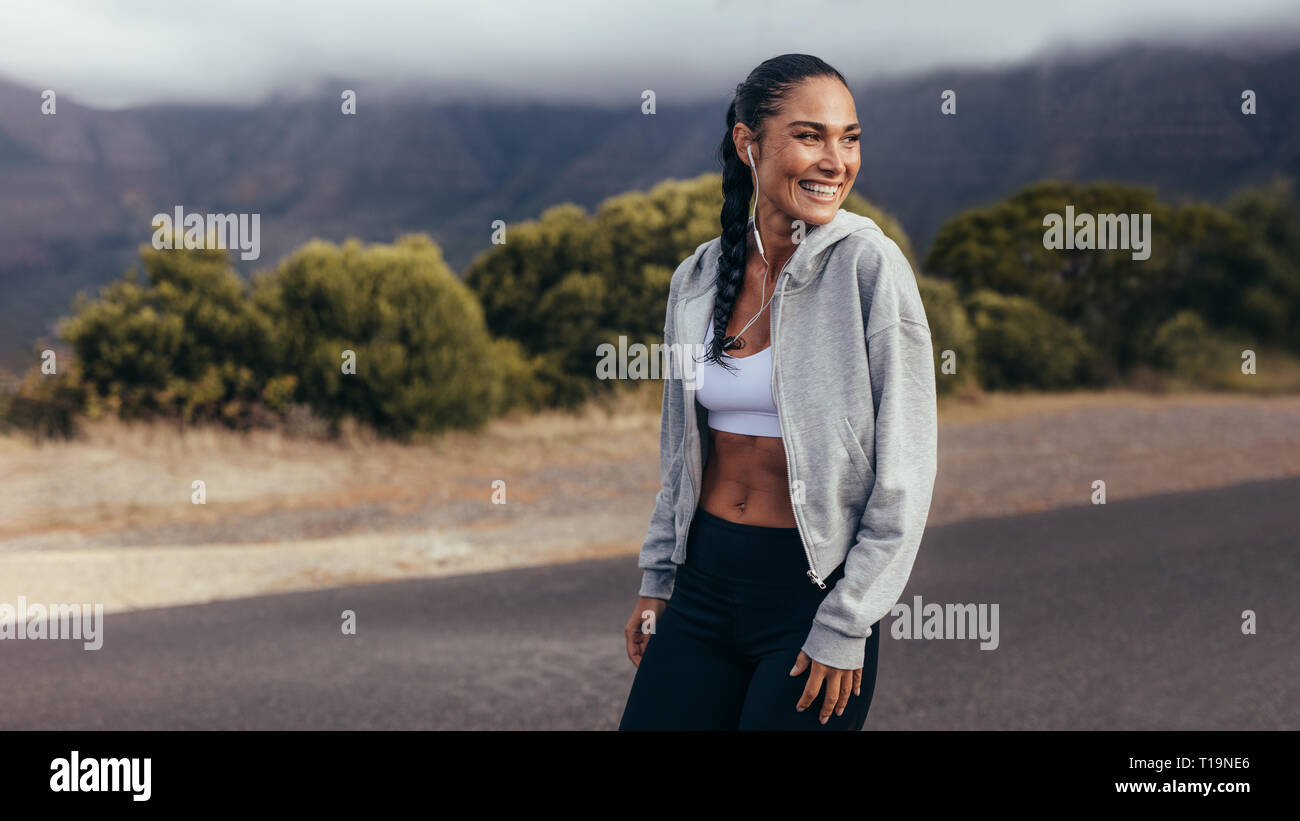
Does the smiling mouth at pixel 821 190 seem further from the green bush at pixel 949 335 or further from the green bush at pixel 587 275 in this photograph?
the green bush at pixel 949 335

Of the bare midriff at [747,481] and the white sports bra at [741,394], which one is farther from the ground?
the white sports bra at [741,394]

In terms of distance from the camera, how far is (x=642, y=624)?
7.90ft

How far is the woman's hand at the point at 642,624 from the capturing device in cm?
237

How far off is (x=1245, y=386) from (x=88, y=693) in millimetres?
22354

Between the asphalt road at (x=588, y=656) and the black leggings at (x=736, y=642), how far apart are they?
230 centimetres

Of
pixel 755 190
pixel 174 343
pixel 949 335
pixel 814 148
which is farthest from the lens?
pixel 949 335

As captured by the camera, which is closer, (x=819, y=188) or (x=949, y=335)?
(x=819, y=188)

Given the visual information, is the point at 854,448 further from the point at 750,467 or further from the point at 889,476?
the point at 750,467

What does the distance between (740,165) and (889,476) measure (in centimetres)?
80

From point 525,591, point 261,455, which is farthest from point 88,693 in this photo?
point 261,455

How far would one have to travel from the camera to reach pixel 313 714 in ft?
14.6

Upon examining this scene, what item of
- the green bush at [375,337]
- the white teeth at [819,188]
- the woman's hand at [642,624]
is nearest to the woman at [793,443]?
the white teeth at [819,188]

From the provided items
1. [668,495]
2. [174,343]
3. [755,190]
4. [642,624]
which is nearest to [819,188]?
[755,190]

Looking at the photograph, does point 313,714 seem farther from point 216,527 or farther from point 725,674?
point 216,527
